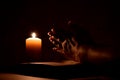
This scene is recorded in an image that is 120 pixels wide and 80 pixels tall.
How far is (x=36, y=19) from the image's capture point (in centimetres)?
141

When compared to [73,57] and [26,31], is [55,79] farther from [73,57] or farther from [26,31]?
[26,31]

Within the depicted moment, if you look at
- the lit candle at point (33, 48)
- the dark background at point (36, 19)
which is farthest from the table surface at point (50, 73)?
the dark background at point (36, 19)

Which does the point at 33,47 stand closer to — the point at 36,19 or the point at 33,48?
the point at 33,48

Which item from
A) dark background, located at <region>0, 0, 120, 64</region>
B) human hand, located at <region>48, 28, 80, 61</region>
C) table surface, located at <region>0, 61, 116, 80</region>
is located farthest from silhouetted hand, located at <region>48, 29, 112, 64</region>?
dark background, located at <region>0, 0, 120, 64</region>

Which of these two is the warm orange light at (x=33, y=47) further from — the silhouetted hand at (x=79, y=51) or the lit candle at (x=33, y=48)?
the silhouetted hand at (x=79, y=51)

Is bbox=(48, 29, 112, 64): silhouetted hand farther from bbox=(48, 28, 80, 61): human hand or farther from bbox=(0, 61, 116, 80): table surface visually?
bbox=(0, 61, 116, 80): table surface

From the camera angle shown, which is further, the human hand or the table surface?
the human hand

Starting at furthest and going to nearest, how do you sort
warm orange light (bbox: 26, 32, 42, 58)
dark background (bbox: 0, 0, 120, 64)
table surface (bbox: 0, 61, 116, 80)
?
dark background (bbox: 0, 0, 120, 64) → warm orange light (bbox: 26, 32, 42, 58) → table surface (bbox: 0, 61, 116, 80)

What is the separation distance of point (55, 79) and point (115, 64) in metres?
0.32

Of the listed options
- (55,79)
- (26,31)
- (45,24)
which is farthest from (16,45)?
(55,79)

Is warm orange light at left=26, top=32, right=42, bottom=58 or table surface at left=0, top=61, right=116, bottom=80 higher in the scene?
warm orange light at left=26, top=32, right=42, bottom=58

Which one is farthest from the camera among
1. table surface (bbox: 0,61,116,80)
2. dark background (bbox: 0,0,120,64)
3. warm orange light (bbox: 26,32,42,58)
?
dark background (bbox: 0,0,120,64)

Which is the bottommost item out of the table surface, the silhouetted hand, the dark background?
the table surface

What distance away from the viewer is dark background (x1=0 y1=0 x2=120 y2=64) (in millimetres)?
1371
